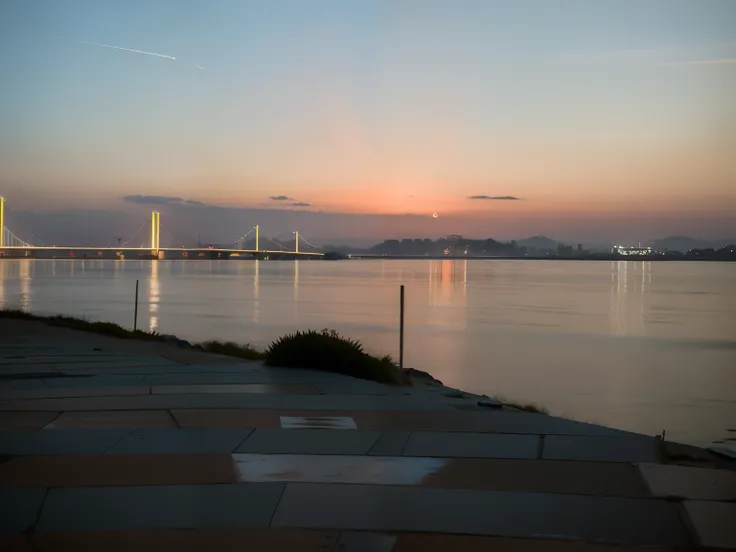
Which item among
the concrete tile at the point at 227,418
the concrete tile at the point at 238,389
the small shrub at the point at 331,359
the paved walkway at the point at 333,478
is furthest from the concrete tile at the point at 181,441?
the small shrub at the point at 331,359

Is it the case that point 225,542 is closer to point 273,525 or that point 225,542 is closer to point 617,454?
point 273,525

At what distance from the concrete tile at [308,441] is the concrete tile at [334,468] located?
17cm

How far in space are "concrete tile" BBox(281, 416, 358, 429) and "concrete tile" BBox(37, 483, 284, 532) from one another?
75.0 inches

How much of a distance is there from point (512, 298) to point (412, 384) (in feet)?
161

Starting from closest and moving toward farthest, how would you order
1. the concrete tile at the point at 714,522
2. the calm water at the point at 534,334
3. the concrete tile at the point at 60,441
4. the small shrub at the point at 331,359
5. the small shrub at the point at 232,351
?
the concrete tile at the point at 714,522, the concrete tile at the point at 60,441, the small shrub at the point at 331,359, the small shrub at the point at 232,351, the calm water at the point at 534,334

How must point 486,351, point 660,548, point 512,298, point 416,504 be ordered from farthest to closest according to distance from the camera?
point 512,298 < point 486,351 < point 416,504 < point 660,548

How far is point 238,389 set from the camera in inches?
348

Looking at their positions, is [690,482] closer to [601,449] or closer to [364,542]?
[601,449]

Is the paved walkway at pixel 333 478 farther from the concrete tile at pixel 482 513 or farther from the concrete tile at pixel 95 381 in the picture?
the concrete tile at pixel 95 381

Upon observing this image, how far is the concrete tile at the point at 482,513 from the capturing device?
13.5 feet

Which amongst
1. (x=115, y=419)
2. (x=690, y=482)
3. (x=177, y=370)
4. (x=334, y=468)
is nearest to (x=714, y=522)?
(x=690, y=482)

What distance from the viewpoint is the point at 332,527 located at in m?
4.12

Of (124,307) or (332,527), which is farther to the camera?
(124,307)

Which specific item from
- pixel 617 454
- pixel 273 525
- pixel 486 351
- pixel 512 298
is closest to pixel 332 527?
pixel 273 525
